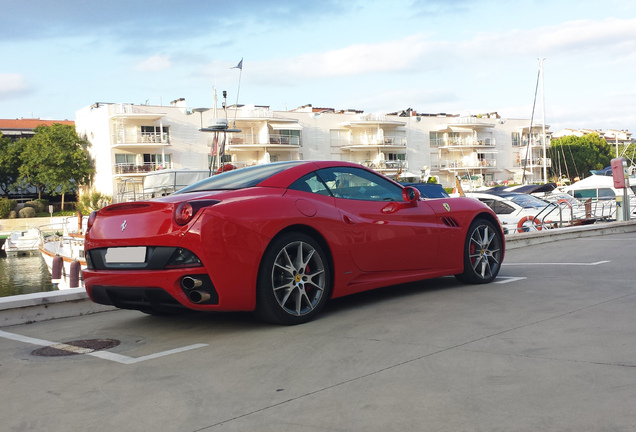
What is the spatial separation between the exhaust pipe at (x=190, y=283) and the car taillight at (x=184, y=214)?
0.42m

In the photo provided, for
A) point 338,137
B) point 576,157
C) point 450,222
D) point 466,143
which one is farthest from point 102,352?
point 576,157

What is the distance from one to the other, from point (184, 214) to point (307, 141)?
69.7m

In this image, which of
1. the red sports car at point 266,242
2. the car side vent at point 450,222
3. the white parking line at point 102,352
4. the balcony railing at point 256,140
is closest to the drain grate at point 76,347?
the white parking line at point 102,352

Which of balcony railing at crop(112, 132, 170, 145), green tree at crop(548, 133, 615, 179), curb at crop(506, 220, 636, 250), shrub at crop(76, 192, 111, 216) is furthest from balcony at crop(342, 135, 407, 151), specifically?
curb at crop(506, 220, 636, 250)

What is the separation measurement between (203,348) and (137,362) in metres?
0.51

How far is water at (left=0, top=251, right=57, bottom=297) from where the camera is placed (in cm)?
2734

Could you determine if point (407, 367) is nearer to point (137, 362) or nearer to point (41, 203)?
point (137, 362)

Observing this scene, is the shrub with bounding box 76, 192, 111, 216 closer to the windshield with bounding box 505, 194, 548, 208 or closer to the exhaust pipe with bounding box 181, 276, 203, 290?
the windshield with bounding box 505, 194, 548, 208

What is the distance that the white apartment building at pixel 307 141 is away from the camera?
64250 millimetres

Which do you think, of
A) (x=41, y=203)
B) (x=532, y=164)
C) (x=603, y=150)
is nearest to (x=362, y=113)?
(x=532, y=164)

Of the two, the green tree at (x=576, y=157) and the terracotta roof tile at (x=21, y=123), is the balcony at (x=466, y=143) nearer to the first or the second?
the green tree at (x=576, y=157)

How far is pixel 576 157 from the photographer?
4063 inches

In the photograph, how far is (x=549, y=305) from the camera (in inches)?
230

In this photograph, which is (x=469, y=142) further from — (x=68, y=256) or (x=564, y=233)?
(x=564, y=233)
